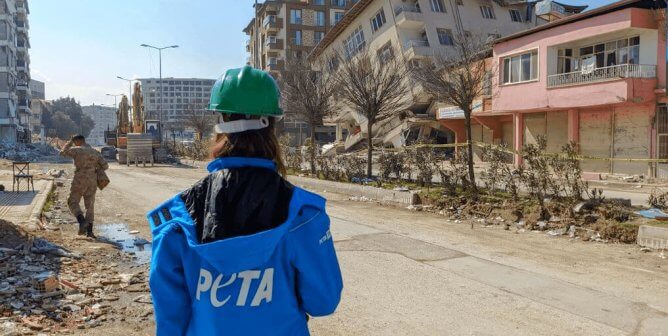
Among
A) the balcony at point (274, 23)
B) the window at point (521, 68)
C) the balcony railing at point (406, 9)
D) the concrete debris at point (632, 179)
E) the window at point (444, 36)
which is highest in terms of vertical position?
the balcony at point (274, 23)

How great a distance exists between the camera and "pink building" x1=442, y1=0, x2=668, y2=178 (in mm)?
22312

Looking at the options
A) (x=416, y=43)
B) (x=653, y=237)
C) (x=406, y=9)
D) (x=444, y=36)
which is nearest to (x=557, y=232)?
(x=653, y=237)

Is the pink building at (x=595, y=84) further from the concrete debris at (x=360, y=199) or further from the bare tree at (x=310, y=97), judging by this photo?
the concrete debris at (x=360, y=199)

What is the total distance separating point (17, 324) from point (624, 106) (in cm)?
2481

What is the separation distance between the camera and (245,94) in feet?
6.42

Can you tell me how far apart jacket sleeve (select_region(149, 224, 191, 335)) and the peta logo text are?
0.11 metres

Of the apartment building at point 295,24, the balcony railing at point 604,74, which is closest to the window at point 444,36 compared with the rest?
the balcony railing at point 604,74

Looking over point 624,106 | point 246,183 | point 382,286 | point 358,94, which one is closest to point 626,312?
point 382,286

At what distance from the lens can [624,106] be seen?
2361 cm

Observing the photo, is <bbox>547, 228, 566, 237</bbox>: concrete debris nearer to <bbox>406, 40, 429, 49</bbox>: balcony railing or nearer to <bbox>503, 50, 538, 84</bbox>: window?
<bbox>503, 50, 538, 84</bbox>: window

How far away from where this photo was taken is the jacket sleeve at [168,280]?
73.9 inches

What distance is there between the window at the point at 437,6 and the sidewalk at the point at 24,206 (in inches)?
1263

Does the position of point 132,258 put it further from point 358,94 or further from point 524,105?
point 524,105

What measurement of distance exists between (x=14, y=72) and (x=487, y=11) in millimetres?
64266
